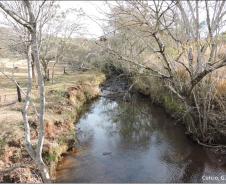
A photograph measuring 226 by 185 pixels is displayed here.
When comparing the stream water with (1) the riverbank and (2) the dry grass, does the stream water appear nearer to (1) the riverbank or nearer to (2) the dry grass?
(1) the riverbank

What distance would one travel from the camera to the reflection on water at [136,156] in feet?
36.8

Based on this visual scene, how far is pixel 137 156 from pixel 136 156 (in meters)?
0.04

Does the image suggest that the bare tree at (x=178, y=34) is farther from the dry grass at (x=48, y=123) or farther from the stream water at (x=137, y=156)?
the dry grass at (x=48, y=123)

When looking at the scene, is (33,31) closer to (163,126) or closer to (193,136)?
(193,136)

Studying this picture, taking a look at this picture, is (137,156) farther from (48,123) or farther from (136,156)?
(48,123)

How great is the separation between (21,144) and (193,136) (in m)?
7.62

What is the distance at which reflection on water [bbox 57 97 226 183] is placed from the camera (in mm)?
11211

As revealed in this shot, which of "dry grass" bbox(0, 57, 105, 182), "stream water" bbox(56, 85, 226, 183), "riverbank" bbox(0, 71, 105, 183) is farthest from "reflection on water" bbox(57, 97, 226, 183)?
"dry grass" bbox(0, 57, 105, 182)

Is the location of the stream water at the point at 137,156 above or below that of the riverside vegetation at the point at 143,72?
below

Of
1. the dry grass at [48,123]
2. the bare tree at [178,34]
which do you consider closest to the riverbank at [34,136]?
the dry grass at [48,123]

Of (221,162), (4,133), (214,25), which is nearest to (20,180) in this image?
(4,133)

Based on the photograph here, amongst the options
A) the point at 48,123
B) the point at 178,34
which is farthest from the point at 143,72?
the point at 48,123

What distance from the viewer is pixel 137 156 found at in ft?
42.9

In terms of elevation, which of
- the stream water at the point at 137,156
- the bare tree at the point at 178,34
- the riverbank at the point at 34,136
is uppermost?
the bare tree at the point at 178,34
